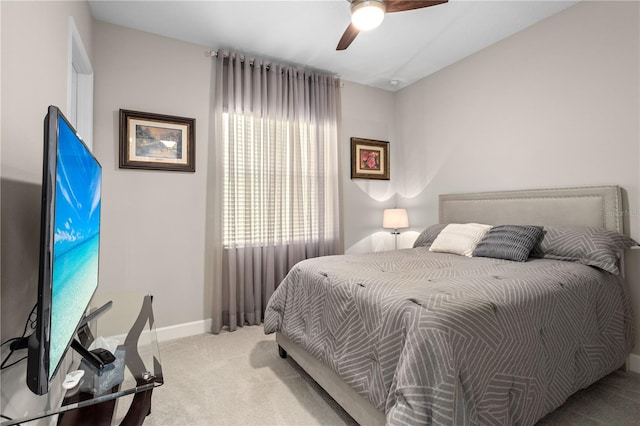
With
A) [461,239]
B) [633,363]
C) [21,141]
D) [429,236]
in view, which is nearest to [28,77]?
[21,141]

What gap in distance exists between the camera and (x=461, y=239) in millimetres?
2635

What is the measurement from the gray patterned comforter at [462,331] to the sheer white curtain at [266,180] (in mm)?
1016

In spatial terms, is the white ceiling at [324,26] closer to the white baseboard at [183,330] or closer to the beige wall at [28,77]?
the beige wall at [28,77]

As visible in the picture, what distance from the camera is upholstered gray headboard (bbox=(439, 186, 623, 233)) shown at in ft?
7.38

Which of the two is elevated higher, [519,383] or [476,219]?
[476,219]

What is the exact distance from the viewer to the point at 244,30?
9.04ft

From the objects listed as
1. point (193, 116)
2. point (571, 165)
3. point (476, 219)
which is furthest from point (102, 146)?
point (571, 165)

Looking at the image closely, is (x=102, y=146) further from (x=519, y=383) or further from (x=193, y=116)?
(x=519, y=383)

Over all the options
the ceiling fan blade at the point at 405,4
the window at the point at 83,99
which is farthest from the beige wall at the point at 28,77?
the ceiling fan blade at the point at 405,4

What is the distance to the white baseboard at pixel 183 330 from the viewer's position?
280cm

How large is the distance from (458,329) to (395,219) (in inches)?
103

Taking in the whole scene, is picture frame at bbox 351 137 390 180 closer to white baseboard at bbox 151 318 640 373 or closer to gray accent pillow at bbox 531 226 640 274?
gray accent pillow at bbox 531 226 640 274

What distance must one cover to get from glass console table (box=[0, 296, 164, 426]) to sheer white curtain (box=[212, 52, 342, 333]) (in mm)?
1763

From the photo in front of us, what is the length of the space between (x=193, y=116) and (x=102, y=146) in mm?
781
